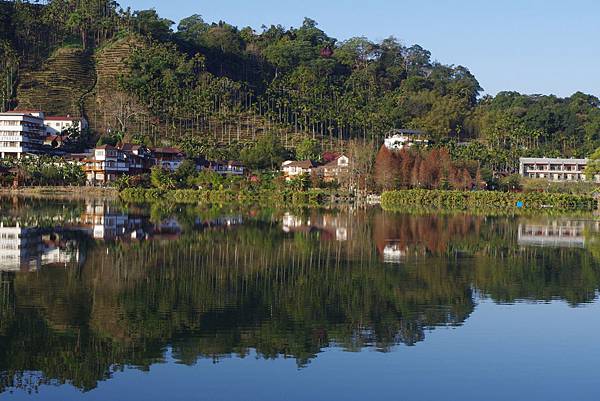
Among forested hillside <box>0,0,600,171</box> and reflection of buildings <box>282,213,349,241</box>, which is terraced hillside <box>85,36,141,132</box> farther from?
reflection of buildings <box>282,213,349,241</box>

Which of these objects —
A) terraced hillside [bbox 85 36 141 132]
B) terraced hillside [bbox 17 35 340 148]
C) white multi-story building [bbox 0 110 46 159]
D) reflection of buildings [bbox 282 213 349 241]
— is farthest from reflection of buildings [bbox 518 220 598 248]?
terraced hillside [bbox 85 36 141 132]

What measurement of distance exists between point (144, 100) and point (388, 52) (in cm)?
5932

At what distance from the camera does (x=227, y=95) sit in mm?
95812

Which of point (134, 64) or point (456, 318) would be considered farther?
point (134, 64)

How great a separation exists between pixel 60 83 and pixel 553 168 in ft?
192

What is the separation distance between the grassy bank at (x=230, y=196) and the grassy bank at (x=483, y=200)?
6113mm

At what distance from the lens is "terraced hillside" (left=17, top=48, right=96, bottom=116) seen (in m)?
93.0

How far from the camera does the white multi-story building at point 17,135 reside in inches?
3110

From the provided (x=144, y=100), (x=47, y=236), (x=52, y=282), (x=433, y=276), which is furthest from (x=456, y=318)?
(x=144, y=100)

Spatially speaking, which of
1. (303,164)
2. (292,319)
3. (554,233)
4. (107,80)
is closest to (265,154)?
(303,164)

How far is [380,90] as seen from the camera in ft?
406

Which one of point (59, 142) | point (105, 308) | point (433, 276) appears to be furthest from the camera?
point (59, 142)

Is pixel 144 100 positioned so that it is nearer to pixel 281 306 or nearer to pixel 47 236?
pixel 47 236

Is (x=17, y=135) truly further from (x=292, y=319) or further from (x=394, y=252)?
(x=292, y=319)
